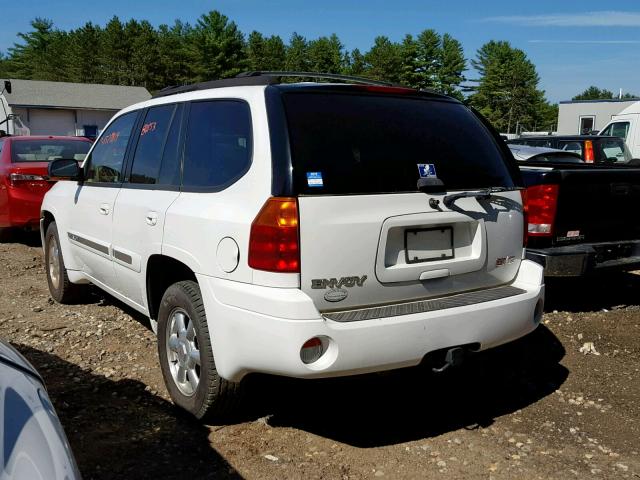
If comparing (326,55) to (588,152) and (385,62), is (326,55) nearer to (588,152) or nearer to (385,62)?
(385,62)

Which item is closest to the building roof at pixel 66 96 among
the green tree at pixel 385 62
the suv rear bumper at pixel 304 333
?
the green tree at pixel 385 62

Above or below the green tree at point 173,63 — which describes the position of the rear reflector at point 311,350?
below

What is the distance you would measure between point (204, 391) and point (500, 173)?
2095 millimetres

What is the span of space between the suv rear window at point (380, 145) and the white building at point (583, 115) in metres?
26.4

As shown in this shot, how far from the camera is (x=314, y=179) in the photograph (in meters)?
3.04

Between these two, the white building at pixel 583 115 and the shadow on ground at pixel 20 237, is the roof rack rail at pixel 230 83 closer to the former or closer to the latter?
the shadow on ground at pixel 20 237

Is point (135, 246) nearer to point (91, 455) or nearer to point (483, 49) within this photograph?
point (91, 455)

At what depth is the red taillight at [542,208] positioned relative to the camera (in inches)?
203

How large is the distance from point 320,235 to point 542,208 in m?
2.83

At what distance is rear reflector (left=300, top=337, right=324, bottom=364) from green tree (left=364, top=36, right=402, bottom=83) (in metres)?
76.0

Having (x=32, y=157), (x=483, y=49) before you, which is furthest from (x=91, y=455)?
(x=483, y=49)

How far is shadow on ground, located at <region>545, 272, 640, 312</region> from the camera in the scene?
6.13 metres

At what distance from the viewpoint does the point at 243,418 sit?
373 centimetres

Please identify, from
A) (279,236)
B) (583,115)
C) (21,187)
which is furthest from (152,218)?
(583,115)
